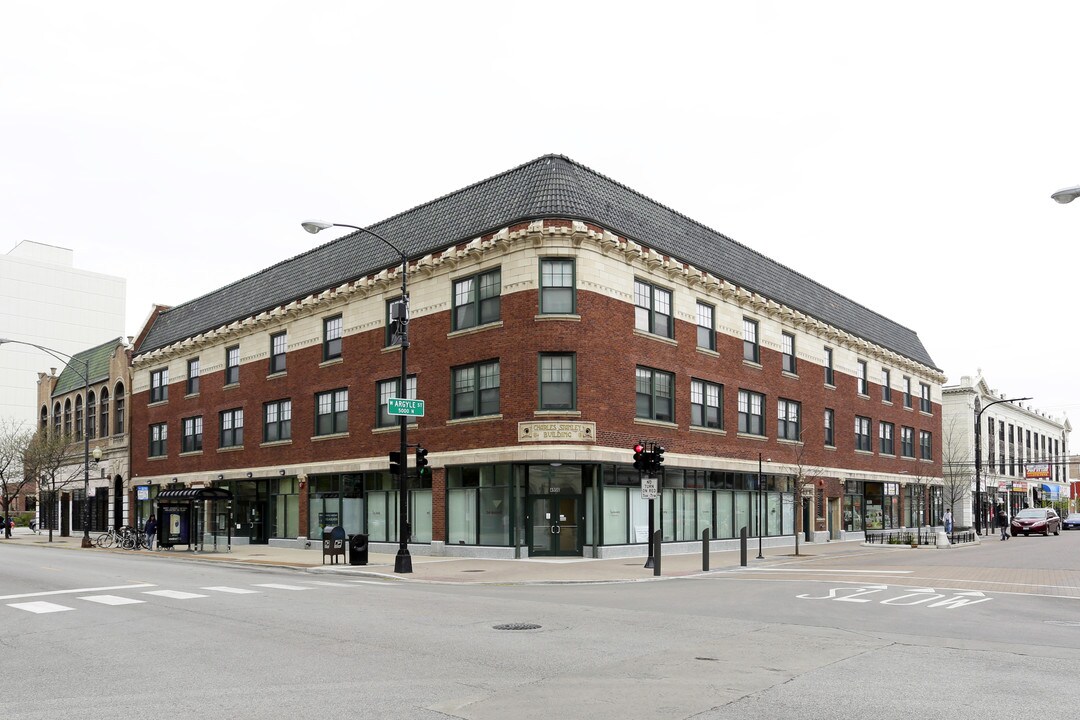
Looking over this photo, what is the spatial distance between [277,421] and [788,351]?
2357 centimetres

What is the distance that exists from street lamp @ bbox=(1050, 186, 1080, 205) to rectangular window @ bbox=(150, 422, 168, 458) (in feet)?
150

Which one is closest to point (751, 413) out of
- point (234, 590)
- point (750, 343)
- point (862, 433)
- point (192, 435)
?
point (750, 343)

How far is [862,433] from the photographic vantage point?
50594mm

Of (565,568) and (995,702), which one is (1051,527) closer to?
(565,568)

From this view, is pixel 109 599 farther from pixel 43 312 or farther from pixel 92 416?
pixel 43 312

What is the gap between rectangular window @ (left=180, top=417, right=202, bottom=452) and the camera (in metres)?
49.1

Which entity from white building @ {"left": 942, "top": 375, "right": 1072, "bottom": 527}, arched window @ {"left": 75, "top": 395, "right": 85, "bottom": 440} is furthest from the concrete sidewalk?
white building @ {"left": 942, "top": 375, "right": 1072, "bottom": 527}

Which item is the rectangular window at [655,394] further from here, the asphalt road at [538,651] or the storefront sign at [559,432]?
the asphalt road at [538,651]

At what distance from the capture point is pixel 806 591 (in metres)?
20.2

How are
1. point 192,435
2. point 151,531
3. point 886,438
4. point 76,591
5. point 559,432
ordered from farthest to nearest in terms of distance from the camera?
point 886,438
point 192,435
point 151,531
point 559,432
point 76,591

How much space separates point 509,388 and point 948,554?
701 inches

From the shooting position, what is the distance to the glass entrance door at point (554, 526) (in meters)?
31.2

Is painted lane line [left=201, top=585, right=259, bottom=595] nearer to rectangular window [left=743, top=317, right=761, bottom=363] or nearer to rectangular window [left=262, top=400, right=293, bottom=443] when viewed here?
rectangular window [left=262, top=400, right=293, bottom=443]

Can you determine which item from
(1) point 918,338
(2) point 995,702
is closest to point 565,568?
(2) point 995,702
